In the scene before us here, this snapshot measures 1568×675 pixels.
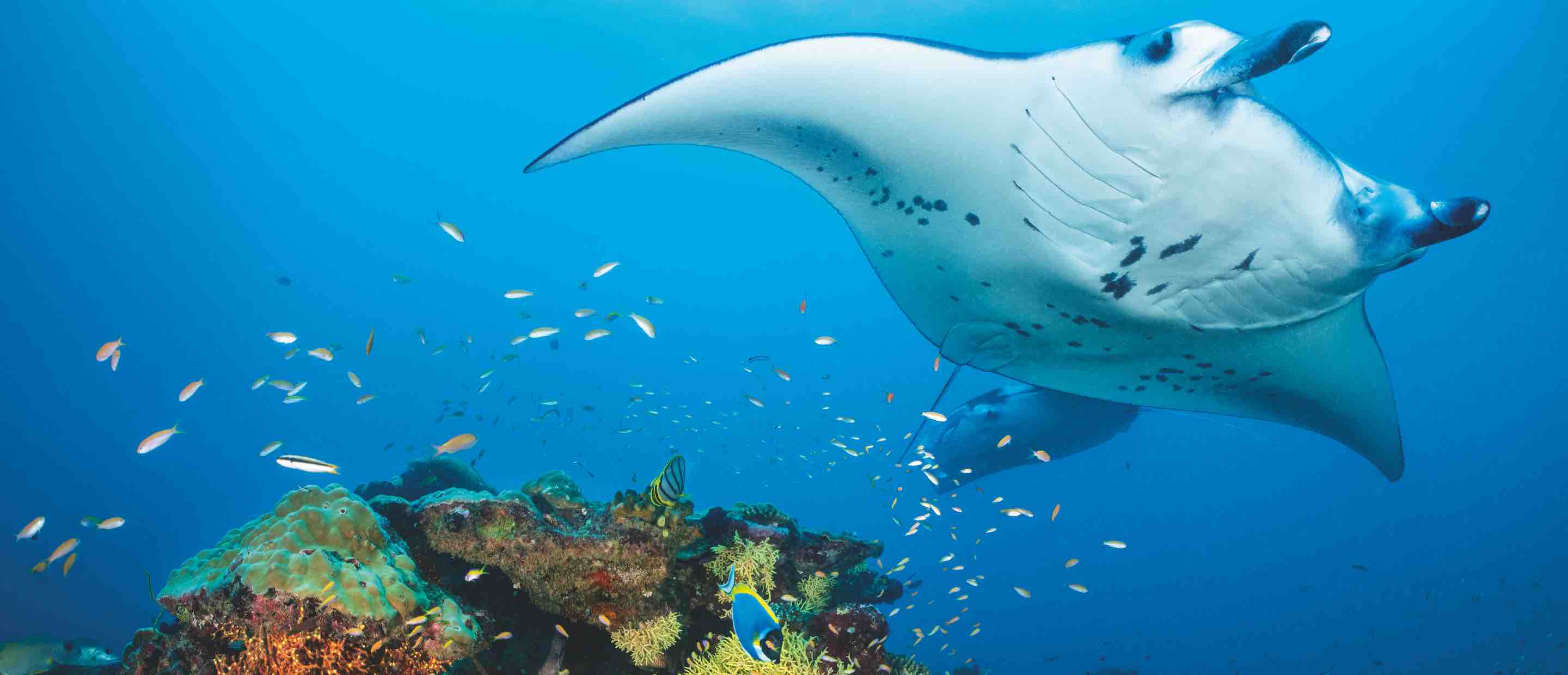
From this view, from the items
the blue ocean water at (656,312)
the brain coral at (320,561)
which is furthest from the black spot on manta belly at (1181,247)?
the blue ocean water at (656,312)

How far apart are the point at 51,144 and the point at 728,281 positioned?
36.6 metres

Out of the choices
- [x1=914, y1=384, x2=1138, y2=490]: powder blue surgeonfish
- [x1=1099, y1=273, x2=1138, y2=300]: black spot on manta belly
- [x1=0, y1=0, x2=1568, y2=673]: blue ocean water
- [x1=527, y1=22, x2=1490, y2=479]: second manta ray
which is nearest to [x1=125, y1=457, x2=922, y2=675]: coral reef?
[x1=527, y1=22, x2=1490, y2=479]: second manta ray

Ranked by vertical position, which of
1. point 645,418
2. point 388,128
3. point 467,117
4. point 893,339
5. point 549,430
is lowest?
point 549,430

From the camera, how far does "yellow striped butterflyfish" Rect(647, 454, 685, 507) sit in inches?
128

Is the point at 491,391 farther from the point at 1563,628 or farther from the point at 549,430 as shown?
the point at 1563,628

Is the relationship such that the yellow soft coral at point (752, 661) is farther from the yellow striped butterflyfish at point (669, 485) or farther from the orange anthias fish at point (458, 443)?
the orange anthias fish at point (458, 443)

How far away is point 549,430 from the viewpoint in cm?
4875

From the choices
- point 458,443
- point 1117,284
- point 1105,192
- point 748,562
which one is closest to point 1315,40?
point 1105,192

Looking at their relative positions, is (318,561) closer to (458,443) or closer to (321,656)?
(321,656)

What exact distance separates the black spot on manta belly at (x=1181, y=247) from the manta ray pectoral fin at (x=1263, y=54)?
29.1 inches

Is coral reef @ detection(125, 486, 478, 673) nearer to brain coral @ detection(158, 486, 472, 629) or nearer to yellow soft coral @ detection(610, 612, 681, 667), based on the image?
brain coral @ detection(158, 486, 472, 629)

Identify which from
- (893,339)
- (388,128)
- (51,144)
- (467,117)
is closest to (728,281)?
(893,339)

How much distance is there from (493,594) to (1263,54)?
4412 millimetres

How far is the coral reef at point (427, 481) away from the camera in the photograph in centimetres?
653
